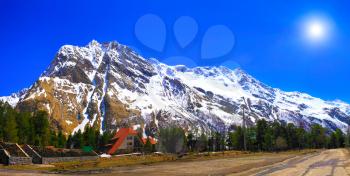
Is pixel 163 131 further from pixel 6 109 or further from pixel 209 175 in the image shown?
pixel 209 175

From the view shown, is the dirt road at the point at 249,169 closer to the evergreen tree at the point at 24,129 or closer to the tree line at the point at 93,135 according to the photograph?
the tree line at the point at 93,135

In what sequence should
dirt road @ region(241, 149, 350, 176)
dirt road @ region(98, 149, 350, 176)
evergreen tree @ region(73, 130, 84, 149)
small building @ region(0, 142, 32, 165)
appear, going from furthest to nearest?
evergreen tree @ region(73, 130, 84, 149), small building @ region(0, 142, 32, 165), dirt road @ region(98, 149, 350, 176), dirt road @ region(241, 149, 350, 176)

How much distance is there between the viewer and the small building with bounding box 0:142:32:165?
262ft

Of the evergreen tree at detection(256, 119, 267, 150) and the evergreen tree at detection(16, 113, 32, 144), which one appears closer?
the evergreen tree at detection(16, 113, 32, 144)

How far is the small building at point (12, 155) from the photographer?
262 feet

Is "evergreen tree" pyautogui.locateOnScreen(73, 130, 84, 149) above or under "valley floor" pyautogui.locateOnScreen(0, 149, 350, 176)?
above

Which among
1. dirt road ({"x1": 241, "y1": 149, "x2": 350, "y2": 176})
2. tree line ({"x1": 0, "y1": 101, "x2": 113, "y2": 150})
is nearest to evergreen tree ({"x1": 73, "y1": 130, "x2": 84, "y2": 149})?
tree line ({"x1": 0, "y1": 101, "x2": 113, "y2": 150})

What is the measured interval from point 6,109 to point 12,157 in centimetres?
7513

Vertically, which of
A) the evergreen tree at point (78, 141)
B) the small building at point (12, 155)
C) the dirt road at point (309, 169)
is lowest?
the dirt road at point (309, 169)

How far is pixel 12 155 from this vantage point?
80.7 metres

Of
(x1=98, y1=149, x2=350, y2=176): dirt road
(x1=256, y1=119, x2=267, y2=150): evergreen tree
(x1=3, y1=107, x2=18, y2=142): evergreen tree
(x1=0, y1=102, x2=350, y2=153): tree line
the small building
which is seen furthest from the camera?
(x1=256, y1=119, x2=267, y2=150): evergreen tree

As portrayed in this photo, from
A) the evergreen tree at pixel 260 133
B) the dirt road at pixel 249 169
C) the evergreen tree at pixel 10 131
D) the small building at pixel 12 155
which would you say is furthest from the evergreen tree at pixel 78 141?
the dirt road at pixel 249 169

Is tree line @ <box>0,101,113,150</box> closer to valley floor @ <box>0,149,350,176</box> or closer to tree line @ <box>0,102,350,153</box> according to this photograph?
tree line @ <box>0,102,350,153</box>

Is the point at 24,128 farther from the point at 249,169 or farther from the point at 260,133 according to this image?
the point at 249,169
